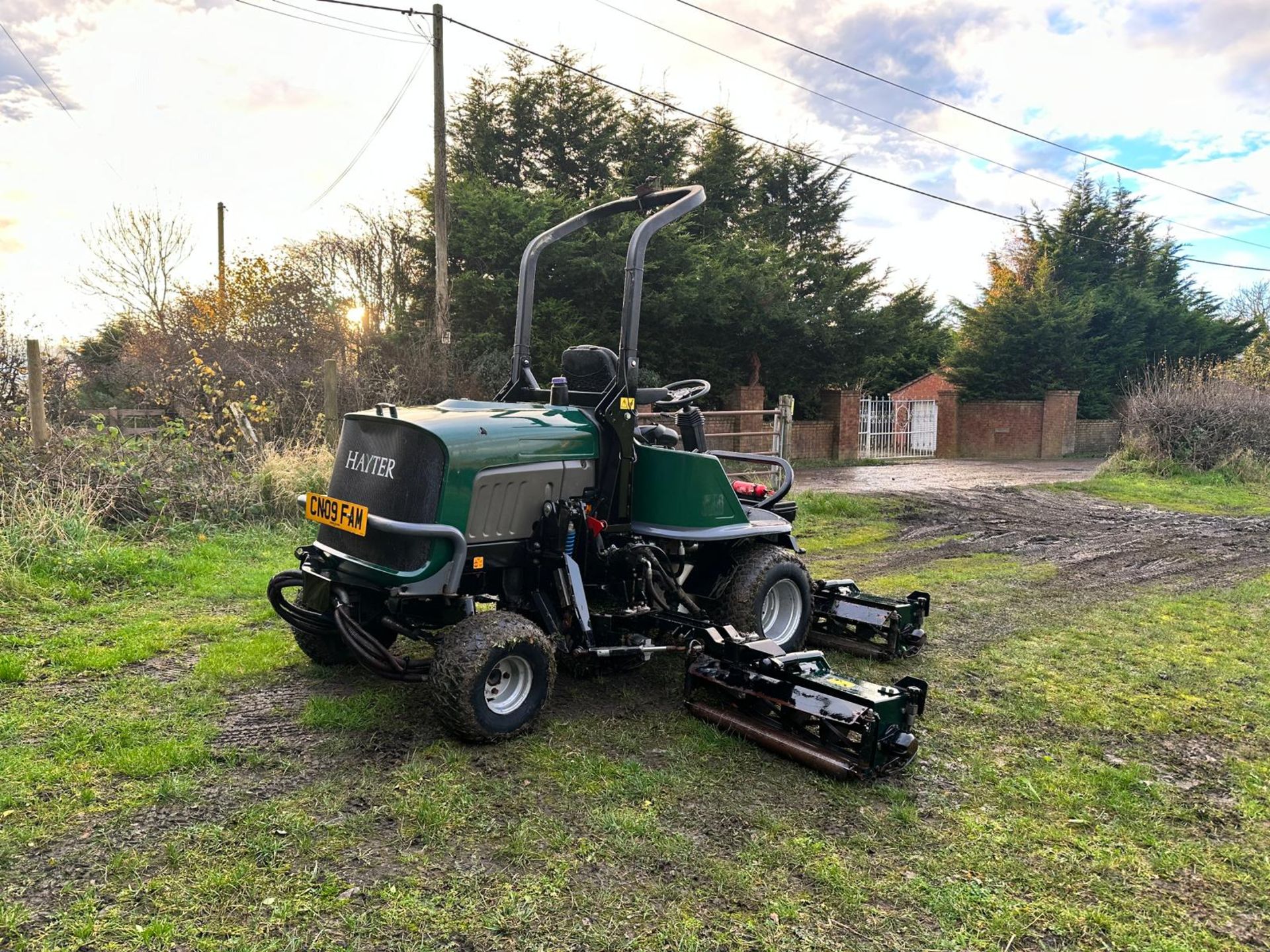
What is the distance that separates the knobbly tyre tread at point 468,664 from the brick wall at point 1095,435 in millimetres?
25415

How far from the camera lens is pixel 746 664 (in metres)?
4.11

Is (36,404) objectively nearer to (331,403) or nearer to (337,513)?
(331,403)

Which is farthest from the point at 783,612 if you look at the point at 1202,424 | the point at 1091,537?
the point at 1202,424

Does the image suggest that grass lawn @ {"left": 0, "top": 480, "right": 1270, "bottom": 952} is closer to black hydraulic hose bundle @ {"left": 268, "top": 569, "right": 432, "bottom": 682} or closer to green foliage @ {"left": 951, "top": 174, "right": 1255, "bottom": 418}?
black hydraulic hose bundle @ {"left": 268, "top": 569, "right": 432, "bottom": 682}

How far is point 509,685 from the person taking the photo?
389cm

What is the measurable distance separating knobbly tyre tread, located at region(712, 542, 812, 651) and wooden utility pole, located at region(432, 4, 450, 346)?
10332mm

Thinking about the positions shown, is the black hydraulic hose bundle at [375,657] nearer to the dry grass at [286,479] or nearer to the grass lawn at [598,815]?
the grass lawn at [598,815]

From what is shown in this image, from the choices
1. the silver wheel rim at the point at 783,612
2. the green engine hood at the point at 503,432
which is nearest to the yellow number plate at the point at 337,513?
the green engine hood at the point at 503,432

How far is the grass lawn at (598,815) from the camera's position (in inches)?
103

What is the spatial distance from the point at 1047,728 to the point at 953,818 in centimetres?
122

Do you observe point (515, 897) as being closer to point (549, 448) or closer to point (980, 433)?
point (549, 448)

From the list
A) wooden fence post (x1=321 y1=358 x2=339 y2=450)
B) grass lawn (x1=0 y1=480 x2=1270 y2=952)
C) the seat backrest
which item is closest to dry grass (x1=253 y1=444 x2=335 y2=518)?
wooden fence post (x1=321 y1=358 x2=339 y2=450)

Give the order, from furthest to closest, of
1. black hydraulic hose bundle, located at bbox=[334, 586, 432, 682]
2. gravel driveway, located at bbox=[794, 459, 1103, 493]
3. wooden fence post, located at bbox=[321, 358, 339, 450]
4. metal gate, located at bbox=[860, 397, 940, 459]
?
metal gate, located at bbox=[860, 397, 940, 459] < gravel driveway, located at bbox=[794, 459, 1103, 493] < wooden fence post, located at bbox=[321, 358, 339, 450] < black hydraulic hose bundle, located at bbox=[334, 586, 432, 682]

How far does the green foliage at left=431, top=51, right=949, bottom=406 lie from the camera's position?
15570mm
